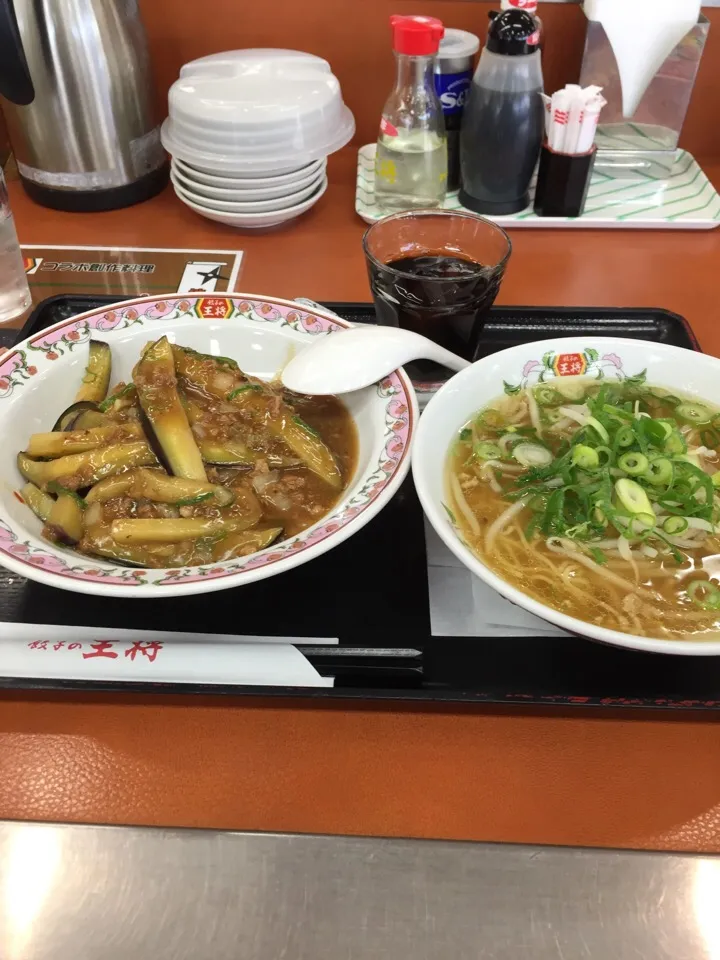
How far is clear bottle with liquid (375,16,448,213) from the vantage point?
192cm

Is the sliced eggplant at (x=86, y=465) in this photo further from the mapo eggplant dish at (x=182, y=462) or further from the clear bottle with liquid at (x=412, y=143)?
the clear bottle with liquid at (x=412, y=143)

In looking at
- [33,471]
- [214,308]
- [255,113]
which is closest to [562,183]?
[255,113]

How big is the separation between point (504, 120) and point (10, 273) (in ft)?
4.59

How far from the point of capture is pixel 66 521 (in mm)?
1070

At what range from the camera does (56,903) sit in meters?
0.88

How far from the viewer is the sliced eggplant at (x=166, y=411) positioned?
1180 millimetres

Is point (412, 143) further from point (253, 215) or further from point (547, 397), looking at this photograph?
point (547, 397)

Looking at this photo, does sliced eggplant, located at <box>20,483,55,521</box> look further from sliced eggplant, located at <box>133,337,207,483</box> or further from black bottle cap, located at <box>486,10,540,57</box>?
black bottle cap, located at <box>486,10,540,57</box>

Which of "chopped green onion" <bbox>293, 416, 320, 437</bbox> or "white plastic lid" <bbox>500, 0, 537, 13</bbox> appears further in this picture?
"white plastic lid" <bbox>500, 0, 537, 13</bbox>

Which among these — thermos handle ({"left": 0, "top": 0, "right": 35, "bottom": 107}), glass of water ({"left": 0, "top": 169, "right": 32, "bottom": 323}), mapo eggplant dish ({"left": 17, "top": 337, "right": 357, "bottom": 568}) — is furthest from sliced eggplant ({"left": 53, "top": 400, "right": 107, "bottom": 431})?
thermos handle ({"left": 0, "top": 0, "right": 35, "bottom": 107})

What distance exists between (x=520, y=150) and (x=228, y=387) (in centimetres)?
125

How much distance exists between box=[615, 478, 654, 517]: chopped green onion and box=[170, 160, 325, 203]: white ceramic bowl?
1.43m

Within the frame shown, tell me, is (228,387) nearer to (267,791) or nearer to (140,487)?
(140,487)

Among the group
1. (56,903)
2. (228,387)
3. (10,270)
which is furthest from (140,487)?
(10,270)
